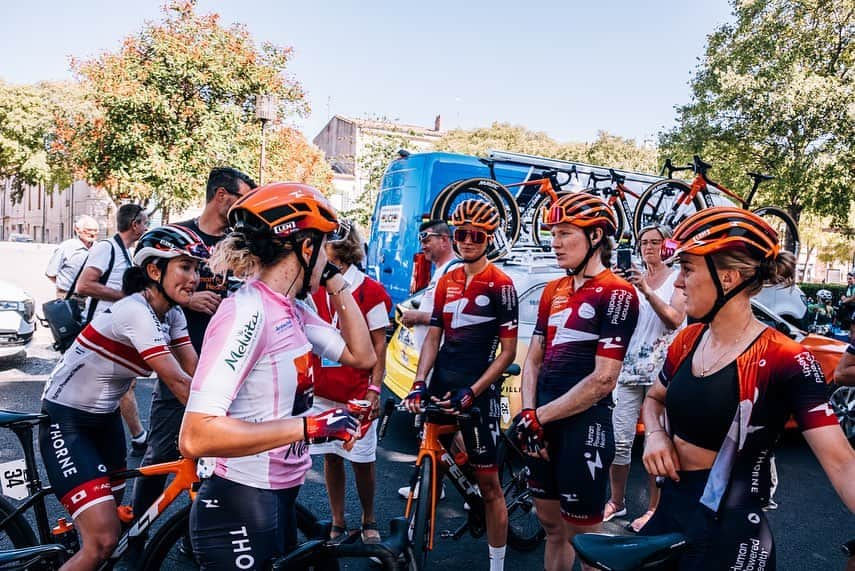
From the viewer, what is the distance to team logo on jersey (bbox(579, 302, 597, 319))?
3.03 metres

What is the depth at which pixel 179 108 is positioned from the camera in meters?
16.0

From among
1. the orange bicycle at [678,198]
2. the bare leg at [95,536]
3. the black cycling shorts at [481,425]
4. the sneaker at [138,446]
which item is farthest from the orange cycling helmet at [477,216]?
the orange bicycle at [678,198]

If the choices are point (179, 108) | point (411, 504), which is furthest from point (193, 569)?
point (179, 108)

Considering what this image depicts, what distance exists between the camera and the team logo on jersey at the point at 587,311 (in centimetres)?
303

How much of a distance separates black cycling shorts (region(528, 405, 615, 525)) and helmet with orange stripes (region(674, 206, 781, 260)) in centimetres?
129

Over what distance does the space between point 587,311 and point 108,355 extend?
2330 millimetres

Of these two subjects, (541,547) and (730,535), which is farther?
(541,547)

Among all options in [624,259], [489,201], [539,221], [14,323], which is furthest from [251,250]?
[14,323]

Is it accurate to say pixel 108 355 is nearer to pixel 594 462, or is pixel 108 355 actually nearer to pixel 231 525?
→ pixel 231 525

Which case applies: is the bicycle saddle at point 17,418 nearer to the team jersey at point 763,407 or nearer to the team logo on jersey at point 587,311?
the team logo on jersey at point 587,311

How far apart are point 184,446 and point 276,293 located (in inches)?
20.5

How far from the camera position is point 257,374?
180 centimetres

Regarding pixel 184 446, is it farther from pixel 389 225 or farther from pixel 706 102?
pixel 706 102

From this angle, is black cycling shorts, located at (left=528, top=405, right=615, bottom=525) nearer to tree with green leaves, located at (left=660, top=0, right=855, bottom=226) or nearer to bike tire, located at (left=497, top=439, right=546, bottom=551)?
bike tire, located at (left=497, top=439, right=546, bottom=551)
